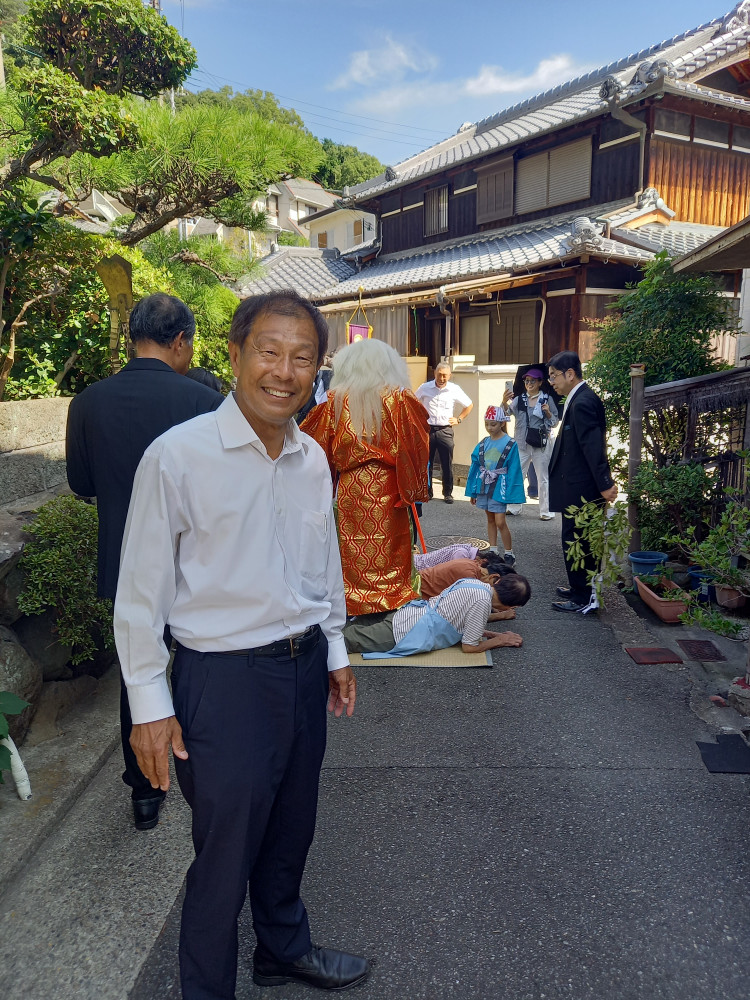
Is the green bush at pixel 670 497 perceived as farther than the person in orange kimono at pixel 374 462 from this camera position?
Yes

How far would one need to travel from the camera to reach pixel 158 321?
2.88 m

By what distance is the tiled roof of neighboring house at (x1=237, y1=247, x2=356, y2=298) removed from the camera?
2036cm

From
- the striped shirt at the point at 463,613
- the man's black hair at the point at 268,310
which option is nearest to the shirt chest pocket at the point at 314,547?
the man's black hair at the point at 268,310

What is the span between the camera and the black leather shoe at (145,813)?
2.90 m

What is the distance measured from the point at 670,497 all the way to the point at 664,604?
909 millimetres

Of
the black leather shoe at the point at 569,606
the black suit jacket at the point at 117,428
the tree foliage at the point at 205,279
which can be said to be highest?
the tree foliage at the point at 205,279

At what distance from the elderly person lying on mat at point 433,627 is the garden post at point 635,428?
1.95 m

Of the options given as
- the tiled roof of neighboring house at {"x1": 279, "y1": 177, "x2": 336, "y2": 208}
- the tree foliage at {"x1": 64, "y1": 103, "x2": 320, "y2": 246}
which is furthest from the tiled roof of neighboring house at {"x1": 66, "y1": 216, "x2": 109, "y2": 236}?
the tiled roof of neighboring house at {"x1": 279, "y1": 177, "x2": 336, "y2": 208}

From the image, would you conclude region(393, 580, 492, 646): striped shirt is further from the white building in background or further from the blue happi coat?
the white building in background

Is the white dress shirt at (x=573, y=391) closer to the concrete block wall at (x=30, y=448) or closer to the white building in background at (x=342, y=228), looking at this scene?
the concrete block wall at (x=30, y=448)

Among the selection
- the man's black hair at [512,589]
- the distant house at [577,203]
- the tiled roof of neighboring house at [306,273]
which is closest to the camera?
the man's black hair at [512,589]

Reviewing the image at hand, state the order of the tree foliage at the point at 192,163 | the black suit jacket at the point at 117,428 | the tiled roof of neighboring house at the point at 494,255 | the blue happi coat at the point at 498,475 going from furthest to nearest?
the tiled roof of neighboring house at the point at 494,255 → the tree foliage at the point at 192,163 → the blue happi coat at the point at 498,475 → the black suit jacket at the point at 117,428

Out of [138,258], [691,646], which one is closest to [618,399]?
[691,646]

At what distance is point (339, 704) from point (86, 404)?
161 cm
